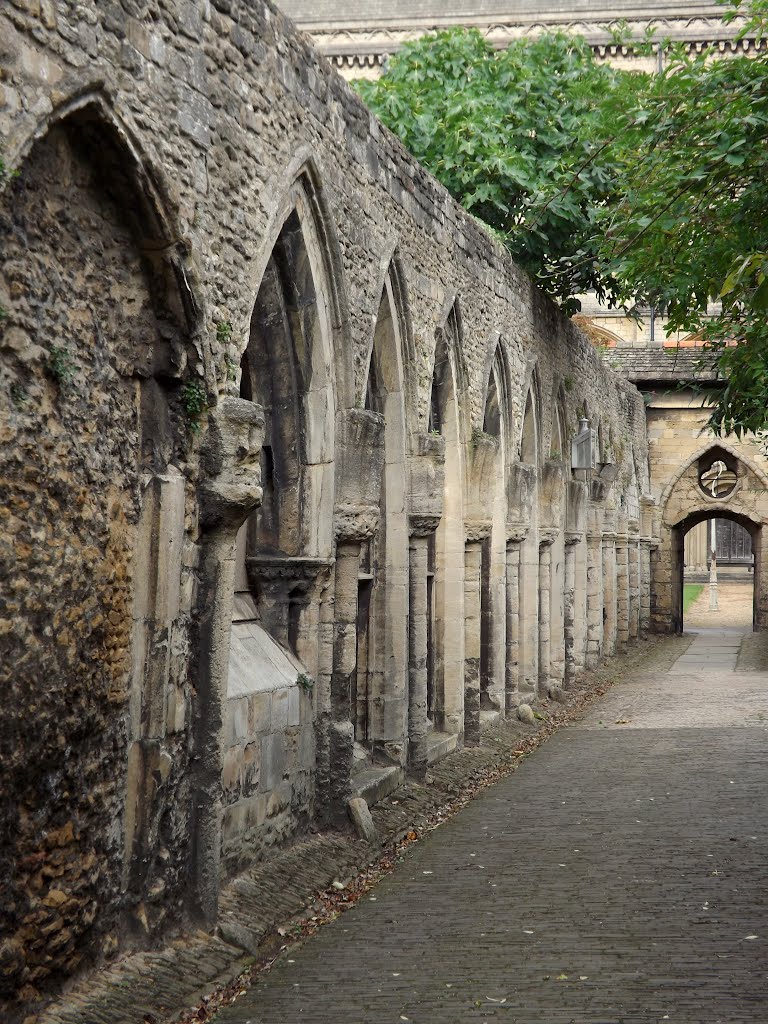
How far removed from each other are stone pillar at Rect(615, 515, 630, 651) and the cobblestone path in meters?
13.2

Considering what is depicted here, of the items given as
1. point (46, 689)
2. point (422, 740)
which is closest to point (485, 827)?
point (422, 740)

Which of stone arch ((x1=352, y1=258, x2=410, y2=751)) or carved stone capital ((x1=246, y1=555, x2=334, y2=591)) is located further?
stone arch ((x1=352, y1=258, x2=410, y2=751))

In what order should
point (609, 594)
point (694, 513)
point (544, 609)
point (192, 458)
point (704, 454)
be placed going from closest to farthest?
point (192, 458), point (544, 609), point (609, 594), point (704, 454), point (694, 513)

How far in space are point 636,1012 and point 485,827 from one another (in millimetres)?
4065

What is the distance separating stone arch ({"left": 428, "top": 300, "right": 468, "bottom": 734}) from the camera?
1259 cm

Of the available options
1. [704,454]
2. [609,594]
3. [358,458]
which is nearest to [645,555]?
[704,454]

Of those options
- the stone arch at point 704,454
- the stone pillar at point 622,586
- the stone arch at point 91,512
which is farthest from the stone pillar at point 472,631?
the stone arch at point 704,454

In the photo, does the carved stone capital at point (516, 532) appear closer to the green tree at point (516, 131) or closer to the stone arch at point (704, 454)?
the green tree at point (516, 131)

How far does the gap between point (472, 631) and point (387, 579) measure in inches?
114

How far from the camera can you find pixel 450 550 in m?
12.9

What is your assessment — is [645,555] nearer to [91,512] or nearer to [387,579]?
[387,579]

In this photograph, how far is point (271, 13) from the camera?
754 cm

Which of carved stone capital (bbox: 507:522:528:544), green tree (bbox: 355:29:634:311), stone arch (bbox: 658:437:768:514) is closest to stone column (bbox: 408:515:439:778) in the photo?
carved stone capital (bbox: 507:522:528:544)

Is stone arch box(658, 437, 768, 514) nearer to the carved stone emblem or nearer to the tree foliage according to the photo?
the carved stone emblem
